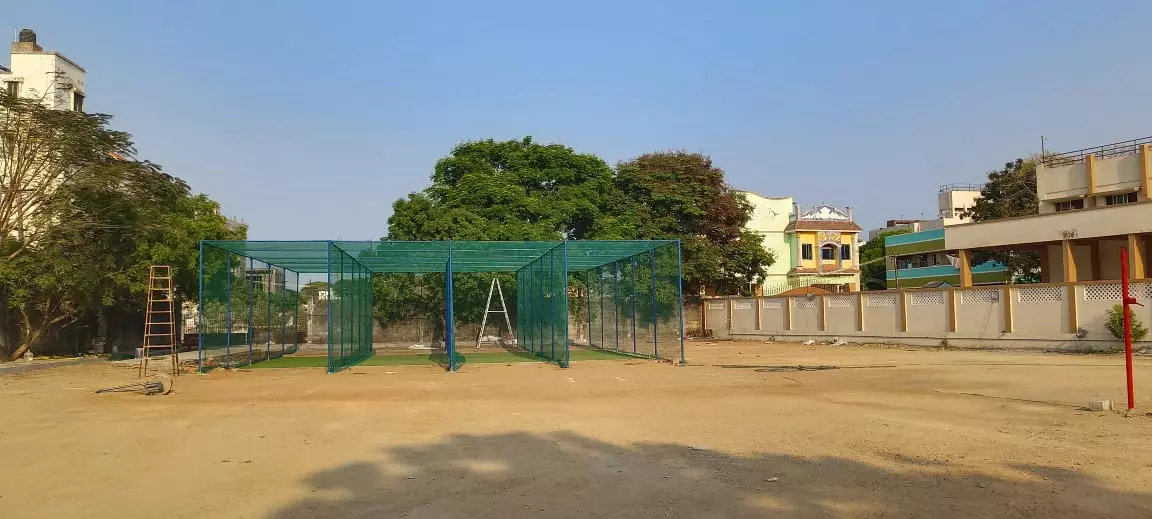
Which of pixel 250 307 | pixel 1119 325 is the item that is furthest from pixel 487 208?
pixel 1119 325

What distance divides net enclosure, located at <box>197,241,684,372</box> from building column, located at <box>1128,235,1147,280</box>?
1270 cm

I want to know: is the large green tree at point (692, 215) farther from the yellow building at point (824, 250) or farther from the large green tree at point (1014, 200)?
the yellow building at point (824, 250)

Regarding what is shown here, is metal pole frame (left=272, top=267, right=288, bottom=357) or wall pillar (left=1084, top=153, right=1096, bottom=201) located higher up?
wall pillar (left=1084, top=153, right=1096, bottom=201)

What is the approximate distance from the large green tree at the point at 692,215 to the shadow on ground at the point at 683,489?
929 inches

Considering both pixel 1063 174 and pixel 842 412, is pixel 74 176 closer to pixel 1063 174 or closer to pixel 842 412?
pixel 842 412

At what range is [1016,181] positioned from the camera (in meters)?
35.7

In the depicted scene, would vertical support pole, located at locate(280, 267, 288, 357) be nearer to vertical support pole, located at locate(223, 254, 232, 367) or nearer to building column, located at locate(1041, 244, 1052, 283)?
vertical support pole, located at locate(223, 254, 232, 367)

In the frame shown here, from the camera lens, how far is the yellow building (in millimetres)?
49781

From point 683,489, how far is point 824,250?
4764 centimetres

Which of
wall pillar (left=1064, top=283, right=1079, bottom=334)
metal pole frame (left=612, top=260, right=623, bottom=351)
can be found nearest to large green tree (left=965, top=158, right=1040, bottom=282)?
wall pillar (left=1064, top=283, right=1079, bottom=334)

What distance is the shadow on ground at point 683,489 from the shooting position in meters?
4.75

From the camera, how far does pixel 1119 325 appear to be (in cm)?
1709

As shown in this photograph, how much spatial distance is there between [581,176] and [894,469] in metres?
25.3

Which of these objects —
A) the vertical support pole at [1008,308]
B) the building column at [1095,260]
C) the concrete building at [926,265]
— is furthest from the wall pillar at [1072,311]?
the concrete building at [926,265]
